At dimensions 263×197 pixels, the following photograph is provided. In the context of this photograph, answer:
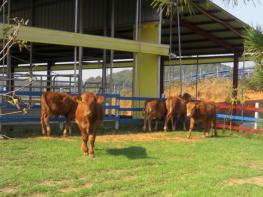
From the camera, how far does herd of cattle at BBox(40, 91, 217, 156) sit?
1024 cm

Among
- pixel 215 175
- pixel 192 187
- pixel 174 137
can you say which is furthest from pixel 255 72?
pixel 174 137

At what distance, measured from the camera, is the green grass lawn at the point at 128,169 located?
7.16 metres

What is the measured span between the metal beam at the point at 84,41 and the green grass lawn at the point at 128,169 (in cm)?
379

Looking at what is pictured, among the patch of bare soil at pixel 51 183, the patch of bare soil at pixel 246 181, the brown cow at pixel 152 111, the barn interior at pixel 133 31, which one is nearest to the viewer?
the patch of bare soil at pixel 51 183

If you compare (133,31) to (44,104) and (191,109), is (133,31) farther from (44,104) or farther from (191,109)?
(44,104)

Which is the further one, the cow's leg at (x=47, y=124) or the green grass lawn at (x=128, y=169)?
the cow's leg at (x=47, y=124)

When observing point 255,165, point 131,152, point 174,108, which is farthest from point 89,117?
point 174,108

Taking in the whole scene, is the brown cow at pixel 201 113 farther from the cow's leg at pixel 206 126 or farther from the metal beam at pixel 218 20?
the metal beam at pixel 218 20

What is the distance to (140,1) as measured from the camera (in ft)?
61.7

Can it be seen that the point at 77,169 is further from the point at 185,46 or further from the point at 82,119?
the point at 185,46

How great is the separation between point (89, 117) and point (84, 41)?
6.34 m

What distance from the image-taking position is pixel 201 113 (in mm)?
15250

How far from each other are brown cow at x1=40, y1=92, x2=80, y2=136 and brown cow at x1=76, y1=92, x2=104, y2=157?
2.92m

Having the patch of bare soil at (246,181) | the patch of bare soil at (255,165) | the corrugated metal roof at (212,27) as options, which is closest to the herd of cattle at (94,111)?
the patch of bare soil at (246,181)
